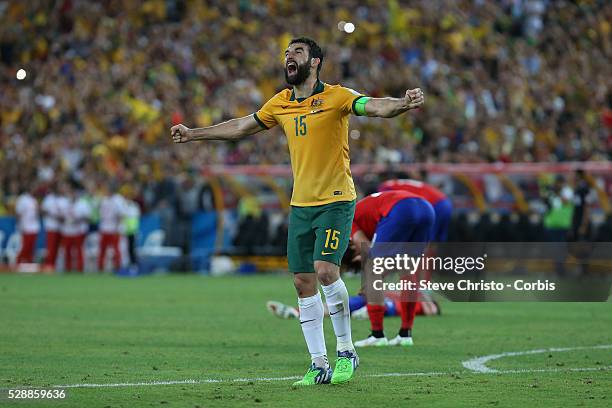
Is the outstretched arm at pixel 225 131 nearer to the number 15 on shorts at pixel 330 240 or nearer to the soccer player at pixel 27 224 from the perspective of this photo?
the number 15 on shorts at pixel 330 240

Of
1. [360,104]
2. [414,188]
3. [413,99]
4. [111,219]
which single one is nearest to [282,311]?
[414,188]

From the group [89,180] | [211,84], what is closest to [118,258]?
[89,180]

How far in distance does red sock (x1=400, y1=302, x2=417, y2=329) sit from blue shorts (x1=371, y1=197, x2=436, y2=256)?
2.00 feet

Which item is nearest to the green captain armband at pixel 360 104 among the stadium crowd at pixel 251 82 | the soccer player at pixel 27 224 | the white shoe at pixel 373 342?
the white shoe at pixel 373 342

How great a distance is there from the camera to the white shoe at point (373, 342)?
1314 centimetres

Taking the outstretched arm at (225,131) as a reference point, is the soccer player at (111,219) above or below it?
below

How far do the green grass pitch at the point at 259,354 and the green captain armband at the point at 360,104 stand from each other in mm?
1989

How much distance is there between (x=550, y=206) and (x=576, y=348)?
16.4 meters

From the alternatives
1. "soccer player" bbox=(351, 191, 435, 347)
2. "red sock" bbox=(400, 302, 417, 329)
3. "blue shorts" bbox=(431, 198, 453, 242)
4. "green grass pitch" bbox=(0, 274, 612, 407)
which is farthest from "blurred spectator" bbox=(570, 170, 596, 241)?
"red sock" bbox=(400, 302, 417, 329)

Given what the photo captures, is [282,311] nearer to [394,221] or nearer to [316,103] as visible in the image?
[394,221]

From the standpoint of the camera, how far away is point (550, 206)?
28922 millimetres

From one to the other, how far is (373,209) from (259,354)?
2.66 metres

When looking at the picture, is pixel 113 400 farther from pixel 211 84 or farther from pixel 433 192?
pixel 211 84

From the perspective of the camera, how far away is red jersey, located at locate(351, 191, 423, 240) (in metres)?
14.1
